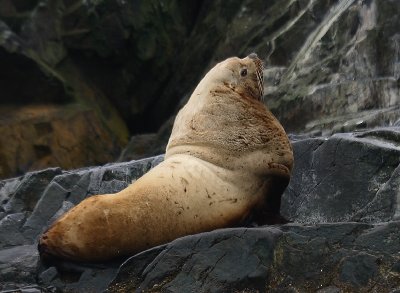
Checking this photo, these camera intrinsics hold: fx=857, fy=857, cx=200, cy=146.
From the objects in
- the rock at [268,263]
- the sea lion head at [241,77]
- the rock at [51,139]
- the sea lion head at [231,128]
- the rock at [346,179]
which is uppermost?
the sea lion head at [241,77]

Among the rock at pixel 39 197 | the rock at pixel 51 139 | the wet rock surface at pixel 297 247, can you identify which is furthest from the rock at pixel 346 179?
the rock at pixel 51 139

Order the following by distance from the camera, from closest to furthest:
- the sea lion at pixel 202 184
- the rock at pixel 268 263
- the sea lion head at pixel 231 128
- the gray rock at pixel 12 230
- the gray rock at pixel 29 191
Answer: the rock at pixel 268 263 < the sea lion at pixel 202 184 < the sea lion head at pixel 231 128 < the gray rock at pixel 12 230 < the gray rock at pixel 29 191

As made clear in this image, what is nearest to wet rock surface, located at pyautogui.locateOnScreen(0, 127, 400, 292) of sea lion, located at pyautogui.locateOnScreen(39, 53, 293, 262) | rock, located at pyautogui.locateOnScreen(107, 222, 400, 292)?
rock, located at pyautogui.locateOnScreen(107, 222, 400, 292)

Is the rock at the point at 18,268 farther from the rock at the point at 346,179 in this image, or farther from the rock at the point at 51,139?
the rock at the point at 51,139

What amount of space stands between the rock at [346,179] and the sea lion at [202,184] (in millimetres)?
751

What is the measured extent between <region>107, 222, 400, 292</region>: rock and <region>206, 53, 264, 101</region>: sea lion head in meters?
1.59

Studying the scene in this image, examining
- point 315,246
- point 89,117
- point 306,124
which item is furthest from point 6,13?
point 315,246

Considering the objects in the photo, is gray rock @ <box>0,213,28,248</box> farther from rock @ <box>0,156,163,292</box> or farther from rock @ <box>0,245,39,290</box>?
rock @ <box>0,245,39,290</box>

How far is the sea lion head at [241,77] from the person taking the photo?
20.2ft

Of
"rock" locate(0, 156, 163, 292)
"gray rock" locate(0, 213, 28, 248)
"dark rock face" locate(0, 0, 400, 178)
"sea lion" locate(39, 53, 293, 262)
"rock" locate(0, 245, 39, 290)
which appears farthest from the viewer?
"dark rock face" locate(0, 0, 400, 178)

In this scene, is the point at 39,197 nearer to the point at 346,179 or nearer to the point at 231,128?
the point at 231,128

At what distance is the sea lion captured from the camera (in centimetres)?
519

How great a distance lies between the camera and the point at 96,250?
5.17 metres

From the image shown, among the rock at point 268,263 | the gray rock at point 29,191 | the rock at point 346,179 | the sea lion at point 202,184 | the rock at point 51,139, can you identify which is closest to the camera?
the rock at point 268,263
